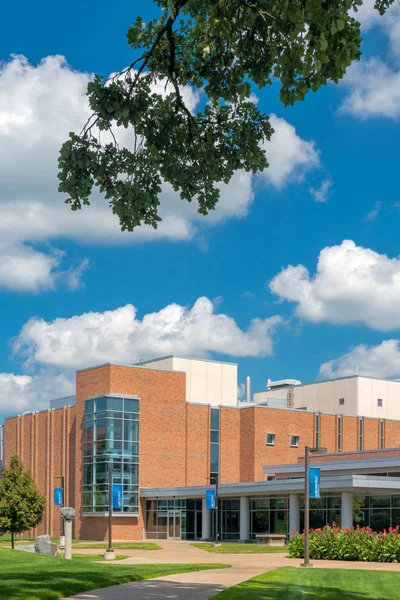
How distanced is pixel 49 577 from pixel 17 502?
29.9 metres

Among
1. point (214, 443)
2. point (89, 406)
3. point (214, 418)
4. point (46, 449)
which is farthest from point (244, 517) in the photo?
point (46, 449)

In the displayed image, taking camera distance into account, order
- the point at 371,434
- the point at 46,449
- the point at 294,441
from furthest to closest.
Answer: the point at 371,434
the point at 46,449
the point at 294,441

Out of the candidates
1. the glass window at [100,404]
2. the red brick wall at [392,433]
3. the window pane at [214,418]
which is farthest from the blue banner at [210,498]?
the red brick wall at [392,433]

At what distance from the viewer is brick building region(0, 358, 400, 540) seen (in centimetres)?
6006

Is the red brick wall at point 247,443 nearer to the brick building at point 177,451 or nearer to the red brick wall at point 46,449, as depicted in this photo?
the brick building at point 177,451

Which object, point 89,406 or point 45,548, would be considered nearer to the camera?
point 45,548

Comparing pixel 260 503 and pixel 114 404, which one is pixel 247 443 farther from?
pixel 260 503

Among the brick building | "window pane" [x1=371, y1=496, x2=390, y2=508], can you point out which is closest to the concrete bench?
the brick building

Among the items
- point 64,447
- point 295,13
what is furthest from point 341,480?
point 295,13

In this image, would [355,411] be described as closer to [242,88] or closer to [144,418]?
[144,418]

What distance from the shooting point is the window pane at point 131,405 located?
66.3 metres

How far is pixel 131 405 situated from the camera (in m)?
66.7

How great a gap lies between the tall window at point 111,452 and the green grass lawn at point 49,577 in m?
36.4

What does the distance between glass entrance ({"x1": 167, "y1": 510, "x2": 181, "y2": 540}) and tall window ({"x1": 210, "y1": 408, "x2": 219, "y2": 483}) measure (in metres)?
6.94
